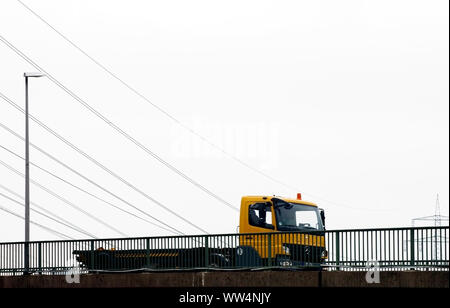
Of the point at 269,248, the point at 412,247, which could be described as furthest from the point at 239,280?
the point at 412,247

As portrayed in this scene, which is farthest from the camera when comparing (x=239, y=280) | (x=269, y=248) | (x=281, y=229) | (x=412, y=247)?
(x=281, y=229)

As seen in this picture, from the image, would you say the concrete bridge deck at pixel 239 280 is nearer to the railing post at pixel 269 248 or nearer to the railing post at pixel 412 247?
the railing post at pixel 269 248

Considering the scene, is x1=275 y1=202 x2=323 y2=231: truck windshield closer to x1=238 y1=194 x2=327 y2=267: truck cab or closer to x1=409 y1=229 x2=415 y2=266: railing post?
x1=238 y1=194 x2=327 y2=267: truck cab

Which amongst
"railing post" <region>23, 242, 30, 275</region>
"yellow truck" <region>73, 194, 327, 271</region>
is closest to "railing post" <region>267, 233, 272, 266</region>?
"yellow truck" <region>73, 194, 327, 271</region>

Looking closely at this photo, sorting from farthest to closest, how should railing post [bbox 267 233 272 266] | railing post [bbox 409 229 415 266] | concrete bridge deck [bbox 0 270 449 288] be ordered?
1. railing post [bbox 267 233 272 266]
2. railing post [bbox 409 229 415 266]
3. concrete bridge deck [bbox 0 270 449 288]

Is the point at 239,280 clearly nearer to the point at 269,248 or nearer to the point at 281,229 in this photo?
the point at 269,248

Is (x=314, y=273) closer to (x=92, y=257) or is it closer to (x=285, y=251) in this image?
(x=285, y=251)

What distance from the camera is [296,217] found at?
3059 centimetres

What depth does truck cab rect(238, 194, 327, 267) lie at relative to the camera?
85.7 feet

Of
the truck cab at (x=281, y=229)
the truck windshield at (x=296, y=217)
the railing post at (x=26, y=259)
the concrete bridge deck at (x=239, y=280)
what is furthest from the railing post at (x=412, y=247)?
the railing post at (x=26, y=259)

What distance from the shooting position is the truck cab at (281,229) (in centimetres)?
2612

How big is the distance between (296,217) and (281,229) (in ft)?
2.80

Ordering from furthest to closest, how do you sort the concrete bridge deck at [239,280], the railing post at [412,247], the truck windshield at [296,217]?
the truck windshield at [296,217], the railing post at [412,247], the concrete bridge deck at [239,280]
